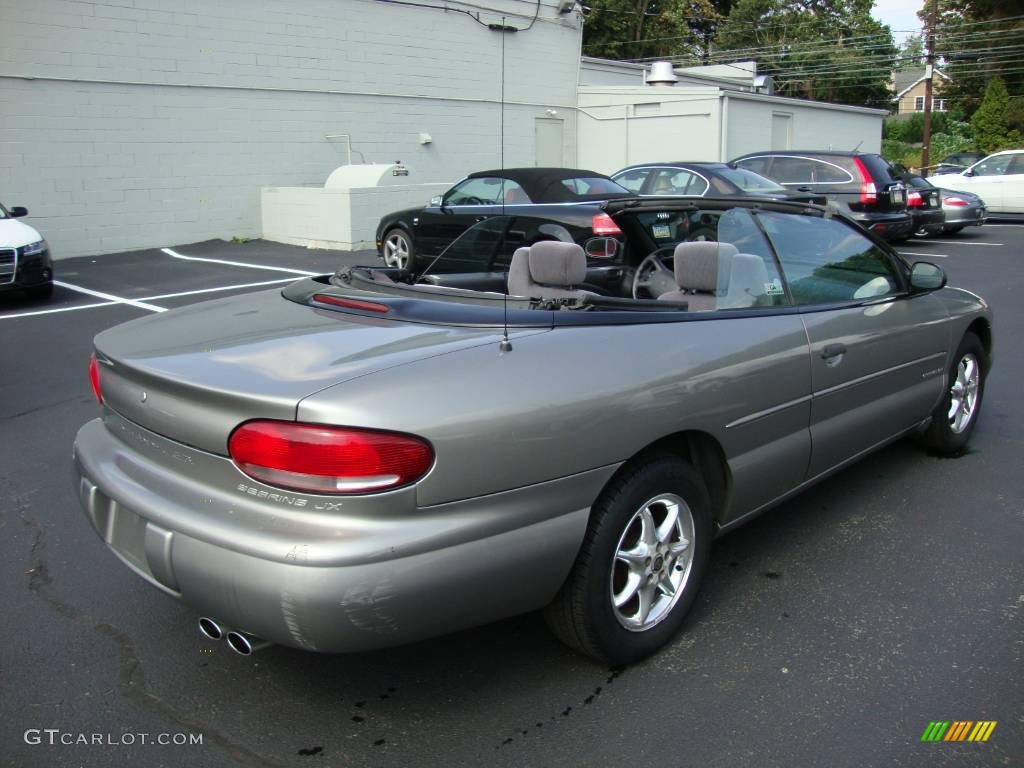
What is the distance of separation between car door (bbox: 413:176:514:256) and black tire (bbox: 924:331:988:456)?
19.0 feet

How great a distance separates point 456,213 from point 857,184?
6961 millimetres

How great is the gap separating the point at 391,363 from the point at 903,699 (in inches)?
73.4

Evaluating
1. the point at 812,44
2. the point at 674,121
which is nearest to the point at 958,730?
the point at 674,121

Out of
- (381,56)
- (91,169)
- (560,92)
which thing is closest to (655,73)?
(560,92)

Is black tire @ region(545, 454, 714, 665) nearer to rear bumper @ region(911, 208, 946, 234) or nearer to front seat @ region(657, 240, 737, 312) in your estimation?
front seat @ region(657, 240, 737, 312)

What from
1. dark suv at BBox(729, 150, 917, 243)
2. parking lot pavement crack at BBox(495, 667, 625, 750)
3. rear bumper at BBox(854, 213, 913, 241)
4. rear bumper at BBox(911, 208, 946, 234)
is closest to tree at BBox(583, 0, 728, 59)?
dark suv at BBox(729, 150, 917, 243)

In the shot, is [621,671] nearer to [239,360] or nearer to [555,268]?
[239,360]

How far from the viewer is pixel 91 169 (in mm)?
14727

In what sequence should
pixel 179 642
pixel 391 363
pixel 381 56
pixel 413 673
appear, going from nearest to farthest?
1. pixel 391 363
2. pixel 413 673
3. pixel 179 642
4. pixel 381 56

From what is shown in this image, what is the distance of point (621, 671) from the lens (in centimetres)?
299

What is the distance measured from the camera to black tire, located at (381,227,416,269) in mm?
11781

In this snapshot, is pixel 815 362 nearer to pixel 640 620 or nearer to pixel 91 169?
pixel 640 620

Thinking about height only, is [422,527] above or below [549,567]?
above

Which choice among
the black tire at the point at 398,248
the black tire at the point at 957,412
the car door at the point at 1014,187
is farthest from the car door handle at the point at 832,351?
the car door at the point at 1014,187
